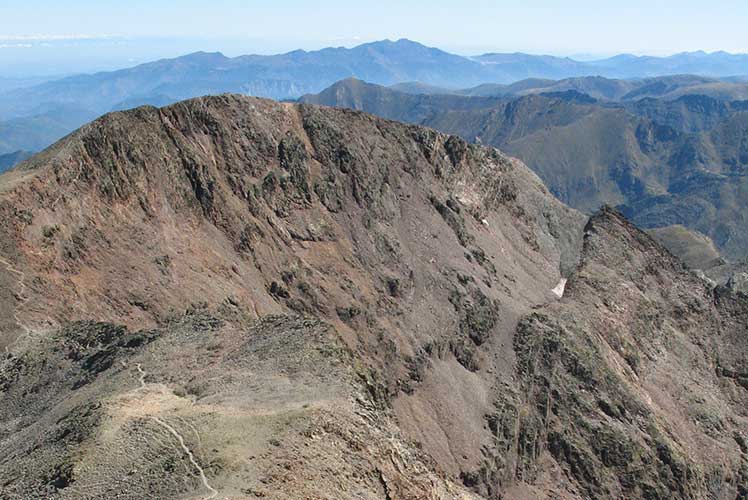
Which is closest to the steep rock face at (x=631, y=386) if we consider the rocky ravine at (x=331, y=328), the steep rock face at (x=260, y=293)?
the rocky ravine at (x=331, y=328)

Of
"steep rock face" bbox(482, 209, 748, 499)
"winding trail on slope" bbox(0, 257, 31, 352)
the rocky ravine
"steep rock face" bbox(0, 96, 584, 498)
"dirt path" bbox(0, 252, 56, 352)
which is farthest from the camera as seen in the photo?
"steep rock face" bbox(482, 209, 748, 499)

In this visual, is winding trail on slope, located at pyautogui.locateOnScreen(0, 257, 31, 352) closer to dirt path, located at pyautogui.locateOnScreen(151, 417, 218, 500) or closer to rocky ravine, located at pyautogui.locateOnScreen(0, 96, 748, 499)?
rocky ravine, located at pyautogui.locateOnScreen(0, 96, 748, 499)

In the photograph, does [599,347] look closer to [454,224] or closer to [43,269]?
[454,224]

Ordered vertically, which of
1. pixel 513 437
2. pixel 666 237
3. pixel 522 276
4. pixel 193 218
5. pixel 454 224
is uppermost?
pixel 193 218

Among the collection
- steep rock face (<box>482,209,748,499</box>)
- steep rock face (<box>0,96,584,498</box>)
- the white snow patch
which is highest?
steep rock face (<box>0,96,584,498</box>)

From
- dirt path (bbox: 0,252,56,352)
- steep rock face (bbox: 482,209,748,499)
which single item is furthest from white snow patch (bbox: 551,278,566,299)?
dirt path (bbox: 0,252,56,352)

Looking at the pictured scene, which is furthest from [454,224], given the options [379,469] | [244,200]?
[379,469]

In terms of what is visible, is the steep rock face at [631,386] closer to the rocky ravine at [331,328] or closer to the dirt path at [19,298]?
the rocky ravine at [331,328]
